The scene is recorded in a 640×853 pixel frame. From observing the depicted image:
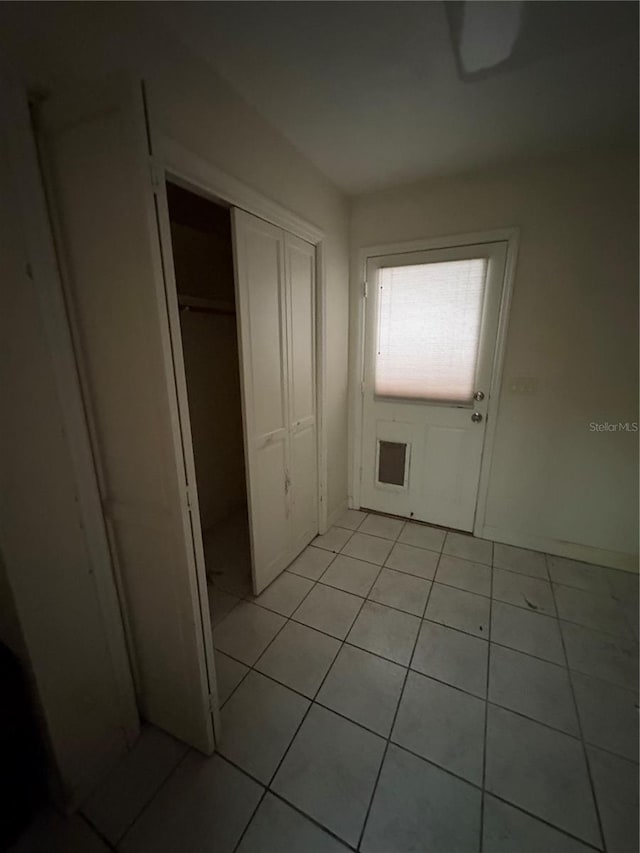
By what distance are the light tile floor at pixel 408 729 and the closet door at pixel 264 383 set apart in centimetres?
34

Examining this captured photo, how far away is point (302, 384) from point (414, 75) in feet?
4.91

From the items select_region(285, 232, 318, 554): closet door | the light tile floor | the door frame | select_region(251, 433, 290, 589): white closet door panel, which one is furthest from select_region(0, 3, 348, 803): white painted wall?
the door frame

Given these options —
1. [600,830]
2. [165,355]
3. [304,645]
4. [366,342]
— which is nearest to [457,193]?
[366,342]

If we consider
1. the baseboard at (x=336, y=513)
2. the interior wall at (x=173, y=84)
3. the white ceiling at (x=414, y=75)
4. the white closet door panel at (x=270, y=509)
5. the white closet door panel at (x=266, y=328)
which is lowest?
the baseboard at (x=336, y=513)

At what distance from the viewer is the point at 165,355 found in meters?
0.87

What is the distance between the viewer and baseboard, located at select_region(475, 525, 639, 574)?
2170 millimetres

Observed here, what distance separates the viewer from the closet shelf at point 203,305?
198 centimetres

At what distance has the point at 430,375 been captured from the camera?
8.05 ft

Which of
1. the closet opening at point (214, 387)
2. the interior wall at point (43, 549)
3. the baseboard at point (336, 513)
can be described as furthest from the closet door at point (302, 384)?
the interior wall at point (43, 549)

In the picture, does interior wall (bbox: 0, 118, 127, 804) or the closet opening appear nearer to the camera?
interior wall (bbox: 0, 118, 127, 804)

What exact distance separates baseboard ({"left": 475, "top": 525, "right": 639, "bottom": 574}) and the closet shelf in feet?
8.31

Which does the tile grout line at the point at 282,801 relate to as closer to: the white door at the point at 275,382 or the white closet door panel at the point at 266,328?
the white door at the point at 275,382

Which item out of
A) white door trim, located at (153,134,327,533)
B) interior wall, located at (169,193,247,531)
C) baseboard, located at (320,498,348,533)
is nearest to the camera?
white door trim, located at (153,134,327,533)

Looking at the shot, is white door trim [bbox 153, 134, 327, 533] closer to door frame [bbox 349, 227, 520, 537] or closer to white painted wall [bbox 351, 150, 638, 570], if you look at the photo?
door frame [bbox 349, 227, 520, 537]
